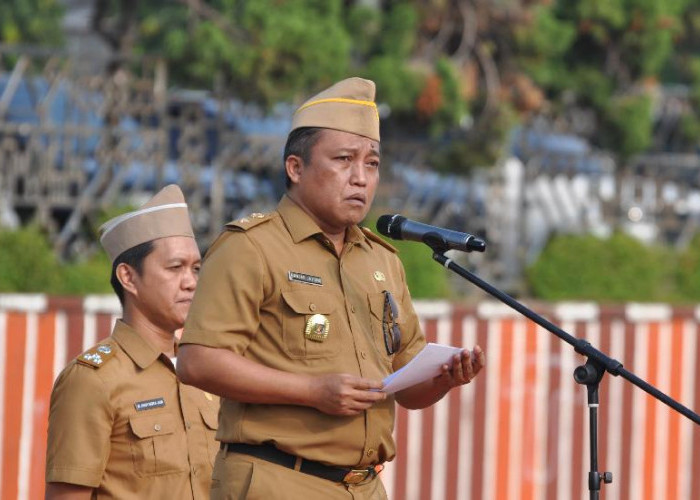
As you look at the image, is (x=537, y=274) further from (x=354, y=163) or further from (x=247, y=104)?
(x=354, y=163)

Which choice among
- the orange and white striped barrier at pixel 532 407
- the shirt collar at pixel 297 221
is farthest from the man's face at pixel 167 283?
the orange and white striped barrier at pixel 532 407

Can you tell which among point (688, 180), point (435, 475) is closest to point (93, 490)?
point (435, 475)

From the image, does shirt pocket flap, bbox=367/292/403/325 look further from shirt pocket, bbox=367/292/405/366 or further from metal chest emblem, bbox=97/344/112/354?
metal chest emblem, bbox=97/344/112/354

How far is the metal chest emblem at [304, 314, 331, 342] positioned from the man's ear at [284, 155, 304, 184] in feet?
1.19

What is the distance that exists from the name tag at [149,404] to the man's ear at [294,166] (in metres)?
0.82

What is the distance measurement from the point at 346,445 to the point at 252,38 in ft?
38.3

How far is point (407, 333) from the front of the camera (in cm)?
402

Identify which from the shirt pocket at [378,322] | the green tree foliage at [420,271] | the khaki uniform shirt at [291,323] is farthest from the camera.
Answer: the green tree foliage at [420,271]

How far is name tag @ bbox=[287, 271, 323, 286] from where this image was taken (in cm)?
366

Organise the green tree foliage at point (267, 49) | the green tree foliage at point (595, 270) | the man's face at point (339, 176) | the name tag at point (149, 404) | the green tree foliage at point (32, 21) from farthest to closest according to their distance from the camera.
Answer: the green tree foliage at point (32, 21) → the green tree foliage at point (595, 270) → the green tree foliage at point (267, 49) → the name tag at point (149, 404) → the man's face at point (339, 176)

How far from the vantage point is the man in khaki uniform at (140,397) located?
13.3ft

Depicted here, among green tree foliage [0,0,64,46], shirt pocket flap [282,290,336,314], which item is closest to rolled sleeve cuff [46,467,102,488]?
shirt pocket flap [282,290,336,314]

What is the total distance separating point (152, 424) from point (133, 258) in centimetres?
53

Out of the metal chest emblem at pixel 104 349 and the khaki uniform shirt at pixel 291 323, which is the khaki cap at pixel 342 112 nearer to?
the khaki uniform shirt at pixel 291 323
